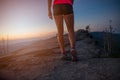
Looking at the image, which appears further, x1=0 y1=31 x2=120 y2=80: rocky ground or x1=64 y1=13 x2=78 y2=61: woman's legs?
x1=64 y1=13 x2=78 y2=61: woman's legs

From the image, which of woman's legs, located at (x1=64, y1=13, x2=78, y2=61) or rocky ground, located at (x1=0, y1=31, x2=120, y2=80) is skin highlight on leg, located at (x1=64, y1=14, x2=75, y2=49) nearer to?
woman's legs, located at (x1=64, y1=13, x2=78, y2=61)

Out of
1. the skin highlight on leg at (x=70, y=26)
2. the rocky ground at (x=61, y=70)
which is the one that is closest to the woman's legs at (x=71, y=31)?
the skin highlight on leg at (x=70, y=26)

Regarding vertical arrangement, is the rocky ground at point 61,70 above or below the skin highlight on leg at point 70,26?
below

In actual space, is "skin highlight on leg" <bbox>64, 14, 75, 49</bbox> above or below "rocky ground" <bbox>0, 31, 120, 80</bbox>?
above

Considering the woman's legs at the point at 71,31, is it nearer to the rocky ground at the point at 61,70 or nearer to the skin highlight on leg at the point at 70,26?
the skin highlight on leg at the point at 70,26

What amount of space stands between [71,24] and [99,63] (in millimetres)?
495

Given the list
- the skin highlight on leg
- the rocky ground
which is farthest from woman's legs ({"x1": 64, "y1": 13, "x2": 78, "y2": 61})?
the rocky ground

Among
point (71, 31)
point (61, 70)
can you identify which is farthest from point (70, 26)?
point (61, 70)

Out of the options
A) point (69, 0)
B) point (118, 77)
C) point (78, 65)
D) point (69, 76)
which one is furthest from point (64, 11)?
point (118, 77)

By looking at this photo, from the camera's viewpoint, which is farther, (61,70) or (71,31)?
(71,31)

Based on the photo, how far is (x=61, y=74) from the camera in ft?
5.96

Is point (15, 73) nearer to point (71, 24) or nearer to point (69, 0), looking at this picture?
point (71, 24)

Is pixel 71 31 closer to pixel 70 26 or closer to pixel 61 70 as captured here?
pixel 70 26

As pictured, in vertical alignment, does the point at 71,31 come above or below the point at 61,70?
above
